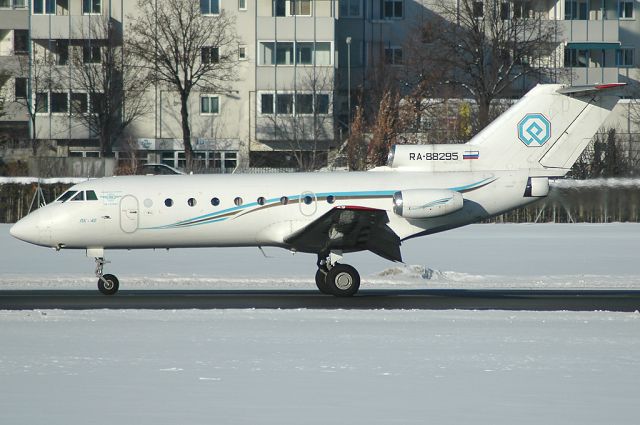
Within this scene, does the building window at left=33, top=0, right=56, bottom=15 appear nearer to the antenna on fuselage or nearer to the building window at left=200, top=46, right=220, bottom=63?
the building window at left=200, top=46, right=220, bottom=63

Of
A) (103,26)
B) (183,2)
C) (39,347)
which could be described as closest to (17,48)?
(103,26)

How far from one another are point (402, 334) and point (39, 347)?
16.5ft

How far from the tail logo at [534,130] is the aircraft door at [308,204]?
177 inches

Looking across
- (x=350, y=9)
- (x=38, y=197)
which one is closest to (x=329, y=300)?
(x=38, y=197)

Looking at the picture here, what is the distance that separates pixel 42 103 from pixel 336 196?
4948 cm

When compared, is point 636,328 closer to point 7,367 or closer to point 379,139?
point 7,367

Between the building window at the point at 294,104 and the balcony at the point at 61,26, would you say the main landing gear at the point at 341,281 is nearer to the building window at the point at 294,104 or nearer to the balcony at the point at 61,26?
the building window at the point at 294,104

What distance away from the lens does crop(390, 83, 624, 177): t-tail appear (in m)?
22.6

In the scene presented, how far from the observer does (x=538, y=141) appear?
74.0ft

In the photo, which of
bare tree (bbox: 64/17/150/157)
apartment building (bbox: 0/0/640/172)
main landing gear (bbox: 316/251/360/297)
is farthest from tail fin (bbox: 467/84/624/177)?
bare tree (bbox: 64/17/150/157)

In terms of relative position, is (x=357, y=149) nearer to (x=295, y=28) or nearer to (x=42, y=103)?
(x=295, y=28)

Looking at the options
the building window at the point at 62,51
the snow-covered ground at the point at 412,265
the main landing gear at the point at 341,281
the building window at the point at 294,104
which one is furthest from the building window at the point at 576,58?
the main landing gear at the point at 341,281

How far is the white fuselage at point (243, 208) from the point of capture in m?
22.1

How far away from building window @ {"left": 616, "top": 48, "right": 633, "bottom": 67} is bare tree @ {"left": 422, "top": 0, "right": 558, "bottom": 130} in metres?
12.4
